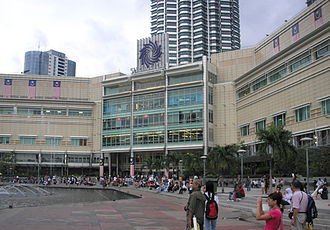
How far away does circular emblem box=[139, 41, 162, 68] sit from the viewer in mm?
74062

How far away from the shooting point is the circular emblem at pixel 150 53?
74.1 meters

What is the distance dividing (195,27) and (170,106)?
73.0 meters

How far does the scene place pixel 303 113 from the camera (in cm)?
4547

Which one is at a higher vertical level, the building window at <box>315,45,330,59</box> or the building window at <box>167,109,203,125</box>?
the building window at <box>315,45,330,59</box>

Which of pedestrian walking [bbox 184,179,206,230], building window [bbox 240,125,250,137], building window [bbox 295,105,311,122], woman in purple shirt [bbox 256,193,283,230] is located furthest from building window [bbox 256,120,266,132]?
woman in purple shirt [bbox 256,193,283,230]

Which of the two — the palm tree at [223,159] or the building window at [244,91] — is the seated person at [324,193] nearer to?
the palm tree at [223,159]

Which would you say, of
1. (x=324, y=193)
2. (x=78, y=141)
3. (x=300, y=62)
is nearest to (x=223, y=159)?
(x=324, y=193)

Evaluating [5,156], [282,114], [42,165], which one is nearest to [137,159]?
[42,165]

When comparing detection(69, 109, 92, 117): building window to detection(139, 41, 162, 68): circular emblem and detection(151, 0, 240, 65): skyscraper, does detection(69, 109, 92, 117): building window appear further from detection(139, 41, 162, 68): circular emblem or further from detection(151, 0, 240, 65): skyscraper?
detection(151, 0, 240, 65): skyscraper

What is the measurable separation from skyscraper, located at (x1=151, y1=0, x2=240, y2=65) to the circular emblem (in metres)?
58.2

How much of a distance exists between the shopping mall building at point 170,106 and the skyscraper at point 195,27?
5594cm

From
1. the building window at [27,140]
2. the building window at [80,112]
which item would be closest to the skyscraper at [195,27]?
the building window at [80,112]

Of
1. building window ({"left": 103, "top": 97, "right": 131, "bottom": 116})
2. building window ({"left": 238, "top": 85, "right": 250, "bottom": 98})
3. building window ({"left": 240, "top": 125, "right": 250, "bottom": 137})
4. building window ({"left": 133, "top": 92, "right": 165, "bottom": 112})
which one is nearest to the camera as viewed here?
building window ({"left": 240, "top": 125, "right": 250, "bottom": 137})

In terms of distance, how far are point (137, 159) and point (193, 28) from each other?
2853 inches
